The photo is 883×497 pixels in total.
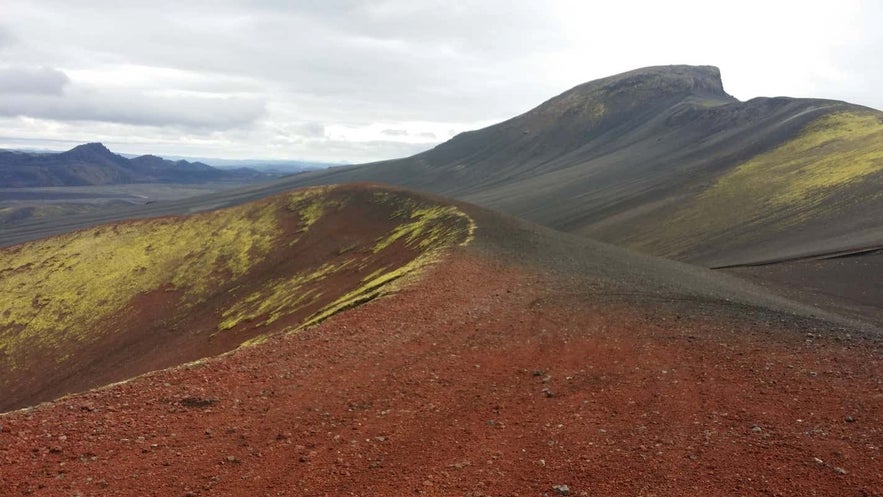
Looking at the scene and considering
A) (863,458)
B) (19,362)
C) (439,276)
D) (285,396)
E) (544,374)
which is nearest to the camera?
(863,458)

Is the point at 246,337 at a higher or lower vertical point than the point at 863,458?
lower

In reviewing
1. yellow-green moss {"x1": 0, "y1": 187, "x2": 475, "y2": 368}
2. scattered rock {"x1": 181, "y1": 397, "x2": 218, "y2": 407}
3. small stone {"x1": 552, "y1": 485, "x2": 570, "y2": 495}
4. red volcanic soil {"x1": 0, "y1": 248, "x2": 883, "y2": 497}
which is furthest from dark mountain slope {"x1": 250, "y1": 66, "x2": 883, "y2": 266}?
scattered rock {"x1": 181, "y1": 397, "x2": 218, "y2": 407}

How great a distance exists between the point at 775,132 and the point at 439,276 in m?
113

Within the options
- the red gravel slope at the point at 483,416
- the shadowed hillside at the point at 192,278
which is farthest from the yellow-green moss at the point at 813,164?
the red gravel slope at the point at 483,416

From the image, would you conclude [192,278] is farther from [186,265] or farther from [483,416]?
[483,416]

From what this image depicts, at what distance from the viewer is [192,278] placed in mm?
55906

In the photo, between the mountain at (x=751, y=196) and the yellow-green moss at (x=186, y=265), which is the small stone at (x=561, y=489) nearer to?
the yellow-green moss at (x=186, y=265)

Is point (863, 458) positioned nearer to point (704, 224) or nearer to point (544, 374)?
point (544, 374)

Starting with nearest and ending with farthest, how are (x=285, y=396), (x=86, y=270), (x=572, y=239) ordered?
(x=285, y=396), (x=572, y=239), (x=86, y=270)

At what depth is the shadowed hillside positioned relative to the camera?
3778cm

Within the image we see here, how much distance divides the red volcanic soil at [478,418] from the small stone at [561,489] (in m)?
0.04

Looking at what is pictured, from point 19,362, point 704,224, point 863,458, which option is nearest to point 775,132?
point 704,224

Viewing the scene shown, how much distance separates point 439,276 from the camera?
86.4 ft

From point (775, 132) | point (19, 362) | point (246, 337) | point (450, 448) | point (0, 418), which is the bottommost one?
point (19, 362)
